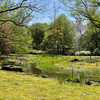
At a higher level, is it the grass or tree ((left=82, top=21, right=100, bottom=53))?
tree ((left=82, top=21, right=100, bottom=53))

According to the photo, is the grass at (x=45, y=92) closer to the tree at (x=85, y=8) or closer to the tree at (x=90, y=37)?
the tree at (x=85, y=8)

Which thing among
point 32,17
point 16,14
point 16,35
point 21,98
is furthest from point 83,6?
point 21,98

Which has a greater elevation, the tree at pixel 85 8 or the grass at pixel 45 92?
the tree at pixel 85 8

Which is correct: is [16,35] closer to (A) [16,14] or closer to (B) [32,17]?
(A) [16,14]

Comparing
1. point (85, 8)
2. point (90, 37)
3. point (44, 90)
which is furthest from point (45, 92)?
point (90, 37)

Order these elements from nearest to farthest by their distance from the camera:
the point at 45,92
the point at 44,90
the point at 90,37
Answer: the point at 45,92 < the point at 44,90 < the point at 90,37

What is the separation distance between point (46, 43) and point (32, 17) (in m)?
27.5

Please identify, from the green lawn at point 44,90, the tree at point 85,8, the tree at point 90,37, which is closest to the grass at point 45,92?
the green lawn at point 44,90

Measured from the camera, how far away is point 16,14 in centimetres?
934

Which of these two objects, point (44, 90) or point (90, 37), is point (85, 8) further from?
point (90, 37)

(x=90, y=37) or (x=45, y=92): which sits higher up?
(x=90, y=37)

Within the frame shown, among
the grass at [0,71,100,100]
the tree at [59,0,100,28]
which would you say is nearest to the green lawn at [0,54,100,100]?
the grass at [0,71,100,100]

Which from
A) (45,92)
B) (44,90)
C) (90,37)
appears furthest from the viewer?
(90,37)

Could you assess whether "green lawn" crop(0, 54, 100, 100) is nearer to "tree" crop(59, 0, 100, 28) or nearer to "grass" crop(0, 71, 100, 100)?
"grass" crop(0, 71, 100, 100)
